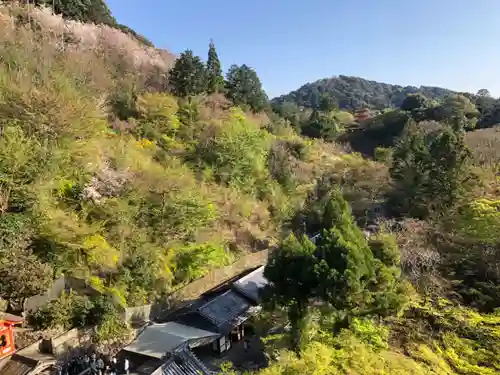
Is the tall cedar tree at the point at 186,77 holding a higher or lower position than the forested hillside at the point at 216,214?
higher

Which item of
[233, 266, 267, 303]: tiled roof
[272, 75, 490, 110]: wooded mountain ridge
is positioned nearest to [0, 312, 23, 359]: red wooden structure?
[233, 266, 267, 303]: tiled roof

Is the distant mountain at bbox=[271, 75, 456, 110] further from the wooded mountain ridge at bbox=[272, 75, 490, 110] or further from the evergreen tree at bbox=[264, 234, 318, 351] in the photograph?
the evergreen tree at bbox=[264, 234, 318, 351]

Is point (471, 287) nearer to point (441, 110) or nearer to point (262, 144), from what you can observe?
point (262, 144)

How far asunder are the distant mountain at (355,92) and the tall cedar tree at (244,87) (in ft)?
156

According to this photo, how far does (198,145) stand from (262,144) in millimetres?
5877

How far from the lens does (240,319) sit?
54.0ft

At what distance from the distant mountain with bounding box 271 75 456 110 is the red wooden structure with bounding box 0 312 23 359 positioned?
77.4 m

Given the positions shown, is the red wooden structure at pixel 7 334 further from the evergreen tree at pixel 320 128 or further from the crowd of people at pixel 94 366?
the evergreen tree at pixel 320 128

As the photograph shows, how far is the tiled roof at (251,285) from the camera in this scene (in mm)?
17750

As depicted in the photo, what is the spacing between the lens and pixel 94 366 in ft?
42.0

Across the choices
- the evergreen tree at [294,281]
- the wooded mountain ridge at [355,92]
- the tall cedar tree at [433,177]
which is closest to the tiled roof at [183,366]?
the evergreen tree at [294,281]

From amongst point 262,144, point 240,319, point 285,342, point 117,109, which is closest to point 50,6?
point 117,109

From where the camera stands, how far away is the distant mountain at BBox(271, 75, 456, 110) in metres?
87.7

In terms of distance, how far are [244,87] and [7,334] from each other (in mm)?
28514
